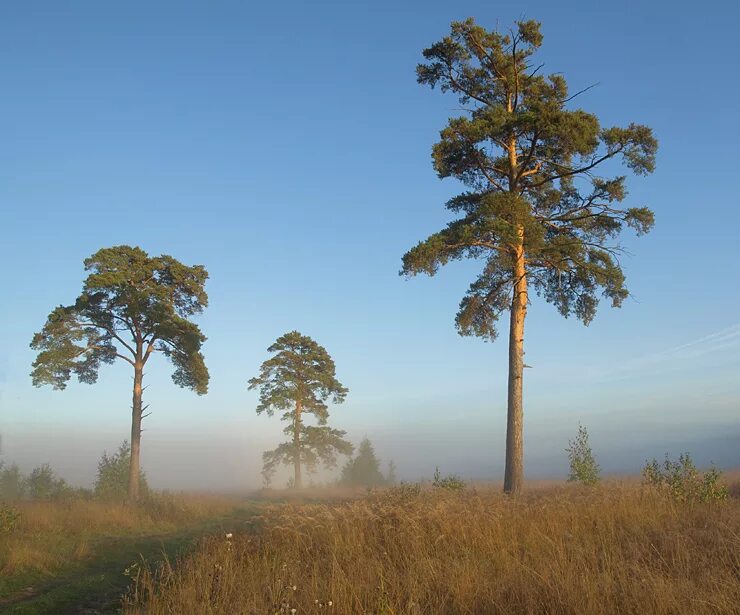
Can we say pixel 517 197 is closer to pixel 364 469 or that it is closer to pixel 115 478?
pixel 115 478

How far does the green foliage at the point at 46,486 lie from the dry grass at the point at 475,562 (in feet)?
71.7

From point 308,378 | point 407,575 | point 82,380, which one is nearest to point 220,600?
point 407,575

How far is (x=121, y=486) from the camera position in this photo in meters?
27.8

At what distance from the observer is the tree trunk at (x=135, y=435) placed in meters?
23.6

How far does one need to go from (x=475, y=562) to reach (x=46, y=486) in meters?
28.7

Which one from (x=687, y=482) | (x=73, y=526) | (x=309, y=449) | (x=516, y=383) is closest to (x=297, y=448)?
(x=309, y=449)

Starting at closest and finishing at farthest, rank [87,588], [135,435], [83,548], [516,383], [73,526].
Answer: [87,588] < [83,548] < [516,383] < [73,526] < [135,435]

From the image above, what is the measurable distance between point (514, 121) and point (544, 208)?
3.38 meters

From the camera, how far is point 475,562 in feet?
19.7

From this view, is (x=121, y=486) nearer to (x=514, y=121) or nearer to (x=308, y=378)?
(x=308, y=378)

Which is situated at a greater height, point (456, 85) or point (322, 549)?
point (456, 85)

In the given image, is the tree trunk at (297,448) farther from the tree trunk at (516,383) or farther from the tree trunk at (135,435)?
the tree trunk at (516,383)

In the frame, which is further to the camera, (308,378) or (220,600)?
(308,378)

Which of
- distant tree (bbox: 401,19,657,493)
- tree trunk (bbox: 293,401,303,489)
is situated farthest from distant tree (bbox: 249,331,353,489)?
→ distant tree (bbox: 401,19,657,493)
